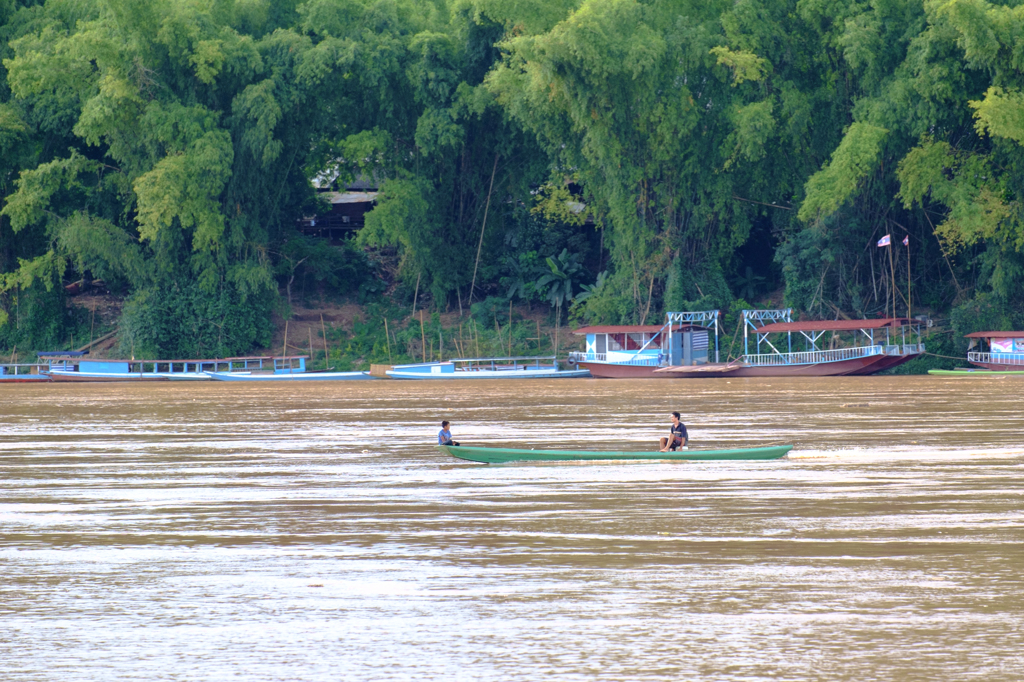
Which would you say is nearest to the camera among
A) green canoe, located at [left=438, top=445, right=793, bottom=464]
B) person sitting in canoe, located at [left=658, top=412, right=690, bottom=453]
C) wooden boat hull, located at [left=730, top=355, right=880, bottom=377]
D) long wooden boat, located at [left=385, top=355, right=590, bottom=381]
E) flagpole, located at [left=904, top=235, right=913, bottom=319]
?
green canoe, located at [left=438, top=445, right=793, bottom=464]

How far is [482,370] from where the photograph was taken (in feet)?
160

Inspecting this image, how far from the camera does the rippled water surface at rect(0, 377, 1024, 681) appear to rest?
365 inches

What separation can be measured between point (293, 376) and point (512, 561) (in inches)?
1421

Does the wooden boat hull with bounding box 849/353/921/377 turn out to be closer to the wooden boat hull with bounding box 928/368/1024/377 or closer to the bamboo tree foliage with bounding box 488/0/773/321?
the wooden boat hull with bounding box 928/368/1024/377

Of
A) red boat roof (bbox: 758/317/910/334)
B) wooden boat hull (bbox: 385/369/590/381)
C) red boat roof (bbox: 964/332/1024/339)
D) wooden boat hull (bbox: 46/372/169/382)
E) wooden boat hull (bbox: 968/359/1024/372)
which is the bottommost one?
wooden boat hull (bbox: 968/359/1024/372)

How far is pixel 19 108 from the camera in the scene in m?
49.9

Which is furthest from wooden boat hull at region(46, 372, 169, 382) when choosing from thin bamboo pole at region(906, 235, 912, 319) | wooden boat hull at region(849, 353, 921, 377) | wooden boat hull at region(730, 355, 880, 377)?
thin bamboo pole at region(906, 235, 912, 319)

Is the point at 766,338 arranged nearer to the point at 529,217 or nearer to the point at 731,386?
the point at 731,386

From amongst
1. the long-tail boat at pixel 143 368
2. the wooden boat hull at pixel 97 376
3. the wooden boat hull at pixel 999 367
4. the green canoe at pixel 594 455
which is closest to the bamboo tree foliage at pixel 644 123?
the wooden boat hull at pixel 999 367

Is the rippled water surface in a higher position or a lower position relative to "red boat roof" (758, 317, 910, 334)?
lower

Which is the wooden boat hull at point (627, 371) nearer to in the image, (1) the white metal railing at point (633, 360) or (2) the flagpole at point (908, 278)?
(1) the white metal railing at point (633, 360)

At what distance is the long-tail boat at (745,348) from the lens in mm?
45375

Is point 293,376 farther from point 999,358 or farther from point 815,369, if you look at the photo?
point 999,358

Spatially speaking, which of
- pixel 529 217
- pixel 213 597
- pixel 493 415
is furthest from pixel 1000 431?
pixel 529 217
